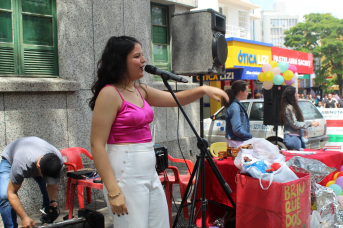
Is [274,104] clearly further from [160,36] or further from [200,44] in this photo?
[160,36]

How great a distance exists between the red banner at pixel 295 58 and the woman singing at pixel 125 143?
626 inches

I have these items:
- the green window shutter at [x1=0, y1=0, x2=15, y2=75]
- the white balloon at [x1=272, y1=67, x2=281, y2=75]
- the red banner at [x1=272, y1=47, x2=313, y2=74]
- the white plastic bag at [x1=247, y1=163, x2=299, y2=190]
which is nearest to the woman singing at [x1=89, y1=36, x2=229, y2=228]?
the white plastic bag at [x1=247, y1=163, x2=299, y2=190]

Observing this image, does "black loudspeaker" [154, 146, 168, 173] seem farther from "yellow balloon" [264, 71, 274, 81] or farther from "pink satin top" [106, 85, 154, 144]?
"yellow balloon" [264, 71, 274, 81]

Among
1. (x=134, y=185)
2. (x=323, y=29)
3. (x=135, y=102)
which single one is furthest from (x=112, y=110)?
(x=323, y=29)

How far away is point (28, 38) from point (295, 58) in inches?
677

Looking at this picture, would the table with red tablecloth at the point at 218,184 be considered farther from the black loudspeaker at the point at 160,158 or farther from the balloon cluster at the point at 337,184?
the black loudspeaker at the point at 160,158

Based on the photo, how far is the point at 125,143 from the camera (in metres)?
2.02

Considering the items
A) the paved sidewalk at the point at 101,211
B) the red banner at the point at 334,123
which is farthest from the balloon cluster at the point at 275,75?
the paved sidewalk at the point at 101,211

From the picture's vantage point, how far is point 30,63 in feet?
16.6

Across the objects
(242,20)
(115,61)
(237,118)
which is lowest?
(237,118)

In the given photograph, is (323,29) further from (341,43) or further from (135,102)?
(135,102)

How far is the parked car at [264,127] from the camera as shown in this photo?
7832 millimetres

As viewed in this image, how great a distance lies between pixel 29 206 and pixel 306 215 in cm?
355

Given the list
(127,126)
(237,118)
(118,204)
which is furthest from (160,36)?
(118,204)
